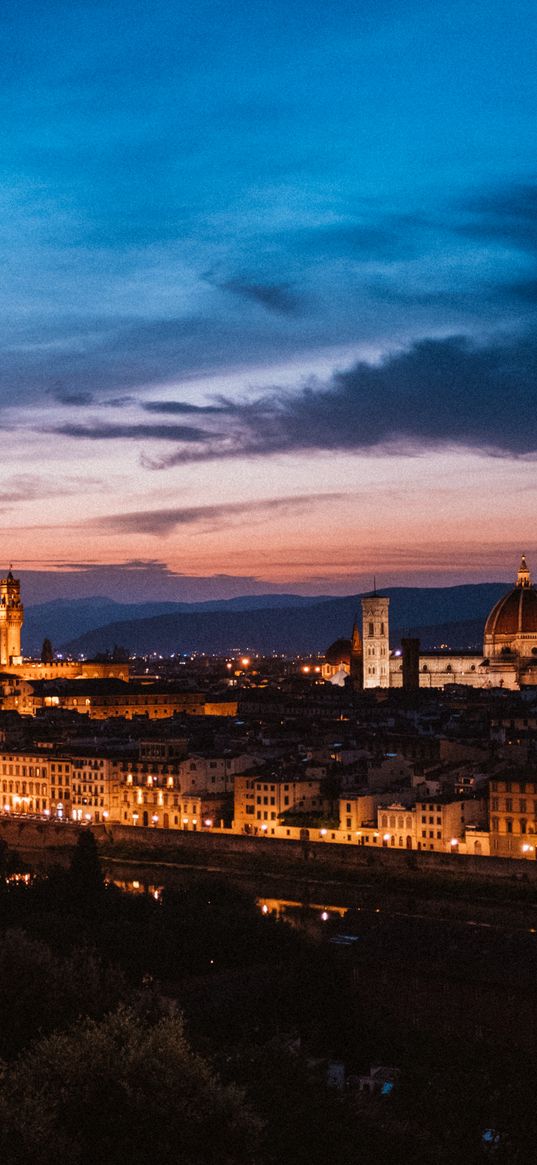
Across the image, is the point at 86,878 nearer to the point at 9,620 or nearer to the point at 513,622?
the point at 513,622

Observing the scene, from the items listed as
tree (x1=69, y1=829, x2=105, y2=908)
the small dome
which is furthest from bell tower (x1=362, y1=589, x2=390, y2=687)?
tree (x1=69, y1=829, x2=105, y2=908)

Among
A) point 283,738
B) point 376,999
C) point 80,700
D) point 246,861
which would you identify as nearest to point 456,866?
point 246,861

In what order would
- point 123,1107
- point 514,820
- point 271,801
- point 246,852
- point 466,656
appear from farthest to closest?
point 466,656, point 271,801, point 246,852, point 514,820, point 123,1107

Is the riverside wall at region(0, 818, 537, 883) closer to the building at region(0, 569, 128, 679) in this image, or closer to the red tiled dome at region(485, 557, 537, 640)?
the building at region(0, 569, 128, 679)

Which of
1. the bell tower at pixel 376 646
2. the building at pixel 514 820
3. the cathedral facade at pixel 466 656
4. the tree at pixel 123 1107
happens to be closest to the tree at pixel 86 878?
the building at pixel 514 820

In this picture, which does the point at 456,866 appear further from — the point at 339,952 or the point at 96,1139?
the point at 96,1139

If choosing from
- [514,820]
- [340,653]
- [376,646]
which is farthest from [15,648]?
[514,820]
